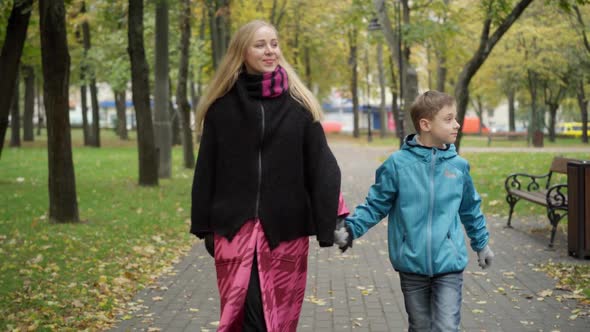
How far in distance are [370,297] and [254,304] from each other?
3797mm

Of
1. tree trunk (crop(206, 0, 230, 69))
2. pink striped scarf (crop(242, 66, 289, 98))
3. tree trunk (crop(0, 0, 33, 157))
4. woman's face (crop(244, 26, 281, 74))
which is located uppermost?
tree trunk (crop(206, 0, 230, 69))

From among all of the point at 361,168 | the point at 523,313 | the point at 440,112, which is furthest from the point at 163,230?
the point at 361,168

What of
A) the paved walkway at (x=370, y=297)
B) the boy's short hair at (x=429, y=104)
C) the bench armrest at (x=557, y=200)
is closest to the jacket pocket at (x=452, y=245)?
the boy's short hair at (x=429, y=104)

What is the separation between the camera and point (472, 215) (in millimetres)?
4500

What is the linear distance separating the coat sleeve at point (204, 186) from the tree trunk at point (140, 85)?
521 inches

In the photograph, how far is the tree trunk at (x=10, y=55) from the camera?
13969 millimetres

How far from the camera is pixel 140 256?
32.7 ft

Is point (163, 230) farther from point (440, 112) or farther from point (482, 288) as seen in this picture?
point (440, 112)

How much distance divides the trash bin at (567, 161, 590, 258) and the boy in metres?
5.38

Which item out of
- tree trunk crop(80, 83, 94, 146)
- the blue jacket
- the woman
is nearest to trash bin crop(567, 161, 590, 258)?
the blue jacket

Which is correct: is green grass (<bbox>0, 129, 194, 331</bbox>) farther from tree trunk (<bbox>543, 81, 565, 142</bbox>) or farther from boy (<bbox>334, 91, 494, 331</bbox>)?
tree trunk (<bbox>543, 81, 565, 142</bbox>)

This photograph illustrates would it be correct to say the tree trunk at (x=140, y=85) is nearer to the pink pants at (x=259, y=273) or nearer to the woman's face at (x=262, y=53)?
the woman's face at (x=262, y=53)

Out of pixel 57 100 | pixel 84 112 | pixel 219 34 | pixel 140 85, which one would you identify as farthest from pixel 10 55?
pixel 84 112

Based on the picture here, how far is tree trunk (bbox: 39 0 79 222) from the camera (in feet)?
37.8
